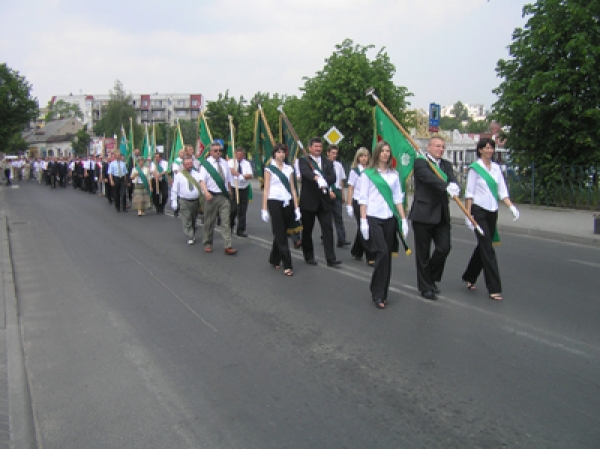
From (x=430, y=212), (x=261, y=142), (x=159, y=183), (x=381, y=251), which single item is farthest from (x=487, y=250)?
(x=159, y=183)

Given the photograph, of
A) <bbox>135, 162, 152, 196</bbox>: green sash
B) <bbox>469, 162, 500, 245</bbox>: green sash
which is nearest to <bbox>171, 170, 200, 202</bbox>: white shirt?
<bbox>135, 162, 152, 196</bbox>: green sash

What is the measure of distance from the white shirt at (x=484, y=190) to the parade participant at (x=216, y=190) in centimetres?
450

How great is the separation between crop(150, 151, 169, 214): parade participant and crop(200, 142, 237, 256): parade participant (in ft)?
22.2

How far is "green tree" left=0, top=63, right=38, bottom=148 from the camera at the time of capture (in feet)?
126

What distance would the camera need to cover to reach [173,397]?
446cm

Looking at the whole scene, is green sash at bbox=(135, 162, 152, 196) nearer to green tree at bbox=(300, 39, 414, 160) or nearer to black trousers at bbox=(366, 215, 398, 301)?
green tree at bbox=(300, 39, 414, 160)

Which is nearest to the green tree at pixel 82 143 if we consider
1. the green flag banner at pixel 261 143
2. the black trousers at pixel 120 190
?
the black trousers at pixel 120 190

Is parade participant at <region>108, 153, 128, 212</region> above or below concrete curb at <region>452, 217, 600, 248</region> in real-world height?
above

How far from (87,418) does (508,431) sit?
2719 mm

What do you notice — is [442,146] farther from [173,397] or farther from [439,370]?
[173,397]

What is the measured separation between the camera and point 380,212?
6855 mm

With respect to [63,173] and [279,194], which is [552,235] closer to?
[279,194]

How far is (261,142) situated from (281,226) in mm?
3498

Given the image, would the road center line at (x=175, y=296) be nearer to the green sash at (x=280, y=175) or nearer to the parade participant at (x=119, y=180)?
the green sash at (x=280, y=175)
